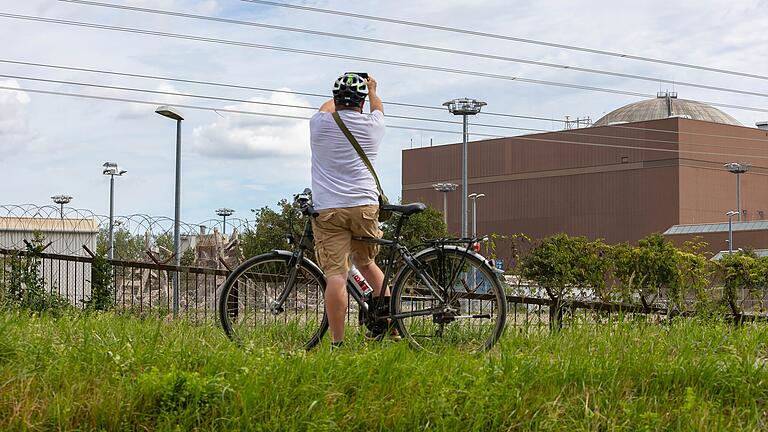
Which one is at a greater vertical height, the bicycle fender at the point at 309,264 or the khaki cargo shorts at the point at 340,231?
the khaki cargo shorts at the point at 340,231

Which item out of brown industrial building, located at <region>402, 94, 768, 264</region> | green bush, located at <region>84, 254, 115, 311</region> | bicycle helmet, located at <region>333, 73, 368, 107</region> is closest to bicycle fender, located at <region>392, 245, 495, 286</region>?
bicycle helmet, located at <region>333, 73, 368, 107</region>

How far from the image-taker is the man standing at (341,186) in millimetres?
6703

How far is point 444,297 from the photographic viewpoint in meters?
6.93

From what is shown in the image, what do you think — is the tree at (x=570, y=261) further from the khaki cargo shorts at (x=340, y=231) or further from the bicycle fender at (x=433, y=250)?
the khaki cargo shorts at (x=340, y=231)

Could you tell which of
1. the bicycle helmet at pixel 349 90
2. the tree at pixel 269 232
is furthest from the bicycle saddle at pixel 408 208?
the tree at pixel 269 232

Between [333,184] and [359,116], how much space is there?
1.53 ft

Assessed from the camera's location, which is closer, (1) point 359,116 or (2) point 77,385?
(2) point 77,385

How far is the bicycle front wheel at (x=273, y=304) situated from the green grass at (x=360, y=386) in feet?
2.16

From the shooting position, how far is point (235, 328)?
23.2 ft

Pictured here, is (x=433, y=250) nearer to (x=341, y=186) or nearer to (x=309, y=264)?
(x=341, y=186)

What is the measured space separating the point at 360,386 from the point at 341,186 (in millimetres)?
1746

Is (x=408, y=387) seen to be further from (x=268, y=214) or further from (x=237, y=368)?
(x=268, y=214)

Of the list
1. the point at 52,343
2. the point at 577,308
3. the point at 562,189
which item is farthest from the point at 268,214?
the point at 562,189

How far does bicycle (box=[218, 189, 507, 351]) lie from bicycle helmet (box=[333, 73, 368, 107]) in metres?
0.71
